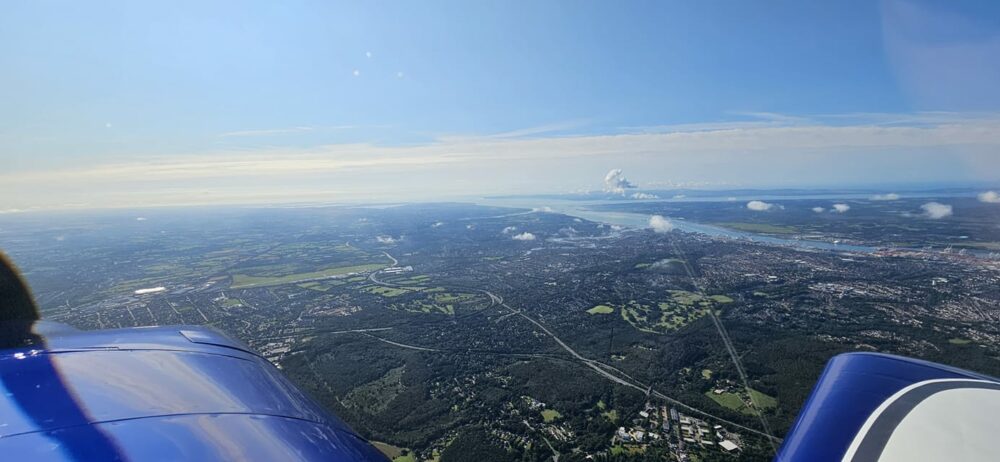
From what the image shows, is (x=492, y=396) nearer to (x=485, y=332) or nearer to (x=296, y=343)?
(x=485, y=332)

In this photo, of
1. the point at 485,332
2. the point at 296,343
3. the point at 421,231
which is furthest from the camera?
the point at 421,231

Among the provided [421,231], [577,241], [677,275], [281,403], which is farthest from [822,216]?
[281,403]

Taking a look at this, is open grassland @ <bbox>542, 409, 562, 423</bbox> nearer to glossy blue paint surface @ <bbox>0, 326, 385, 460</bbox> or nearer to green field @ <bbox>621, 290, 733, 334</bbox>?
green field @ <bbox>621, 290, 733, 334</bbox>

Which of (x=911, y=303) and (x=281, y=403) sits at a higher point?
(x=281, y=403)

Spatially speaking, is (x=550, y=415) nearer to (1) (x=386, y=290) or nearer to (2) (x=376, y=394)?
(2) (x=376, y=394)

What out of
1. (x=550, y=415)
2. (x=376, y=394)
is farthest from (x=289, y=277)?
(x=550, y=415)

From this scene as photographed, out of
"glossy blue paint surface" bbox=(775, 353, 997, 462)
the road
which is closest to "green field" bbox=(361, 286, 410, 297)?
the road
